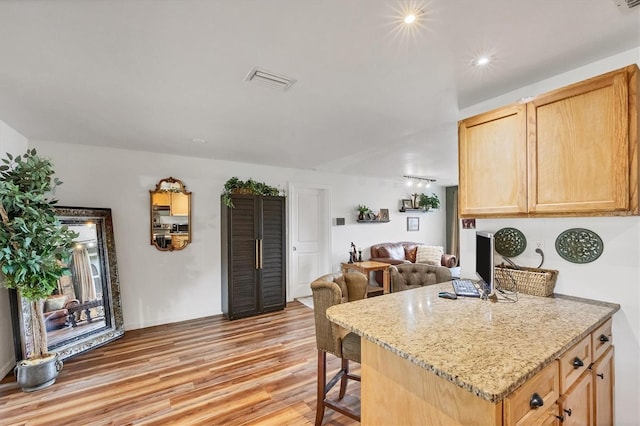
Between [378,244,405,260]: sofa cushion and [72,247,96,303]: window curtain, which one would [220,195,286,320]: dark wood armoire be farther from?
[378,244,405,260]: sofa cushion

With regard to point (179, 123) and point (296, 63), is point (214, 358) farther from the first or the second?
point (296, 63)

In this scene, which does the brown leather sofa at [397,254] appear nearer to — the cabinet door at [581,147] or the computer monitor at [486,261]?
the computer monitor at [486,261]

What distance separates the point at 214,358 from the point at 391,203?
508 centimetres

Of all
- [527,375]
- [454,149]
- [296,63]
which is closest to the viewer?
[527,375]

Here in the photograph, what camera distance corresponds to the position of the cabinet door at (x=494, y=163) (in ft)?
6.06

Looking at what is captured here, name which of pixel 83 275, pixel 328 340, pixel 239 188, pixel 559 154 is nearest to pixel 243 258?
pixel 239 188

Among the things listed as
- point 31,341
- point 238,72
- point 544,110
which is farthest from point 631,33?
point 31,341

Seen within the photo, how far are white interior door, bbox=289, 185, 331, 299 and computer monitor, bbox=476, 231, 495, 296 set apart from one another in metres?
3.63

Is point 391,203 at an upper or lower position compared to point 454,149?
lower

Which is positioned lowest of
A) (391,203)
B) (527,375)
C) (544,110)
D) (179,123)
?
(527,375)

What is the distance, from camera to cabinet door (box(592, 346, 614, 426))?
4.84 feet

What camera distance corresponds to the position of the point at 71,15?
1353mm

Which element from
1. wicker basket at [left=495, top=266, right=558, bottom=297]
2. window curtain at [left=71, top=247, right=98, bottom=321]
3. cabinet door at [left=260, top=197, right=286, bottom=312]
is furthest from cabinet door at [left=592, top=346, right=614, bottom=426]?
window curtain at [left=71, top=247, right=98, bottom=321]

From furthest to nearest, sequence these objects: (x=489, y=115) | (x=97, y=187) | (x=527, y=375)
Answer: (x=97, y=187) < (x=489, y=115) < (x=527, y=375)
